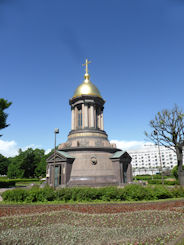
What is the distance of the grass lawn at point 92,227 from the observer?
23.1 ft

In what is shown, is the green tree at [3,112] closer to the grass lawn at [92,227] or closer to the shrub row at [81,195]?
the shrub row at [81,195]

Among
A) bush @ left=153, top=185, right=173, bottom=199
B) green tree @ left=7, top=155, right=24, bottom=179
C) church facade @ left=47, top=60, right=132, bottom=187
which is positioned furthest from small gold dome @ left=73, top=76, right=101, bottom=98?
green tree @ left=7, top=155, right=24, bottom=179

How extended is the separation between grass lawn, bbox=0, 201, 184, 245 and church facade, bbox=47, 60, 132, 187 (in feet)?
46.2

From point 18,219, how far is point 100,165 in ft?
61.5

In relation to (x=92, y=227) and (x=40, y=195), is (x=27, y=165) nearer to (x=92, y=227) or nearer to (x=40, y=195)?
(x=40, y=195)

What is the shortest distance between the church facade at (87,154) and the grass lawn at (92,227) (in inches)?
555

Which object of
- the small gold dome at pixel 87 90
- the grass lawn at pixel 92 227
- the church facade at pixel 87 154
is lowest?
the grass lawn at pixel 92 227

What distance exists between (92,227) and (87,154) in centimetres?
2001

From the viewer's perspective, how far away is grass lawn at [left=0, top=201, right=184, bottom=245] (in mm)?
7034

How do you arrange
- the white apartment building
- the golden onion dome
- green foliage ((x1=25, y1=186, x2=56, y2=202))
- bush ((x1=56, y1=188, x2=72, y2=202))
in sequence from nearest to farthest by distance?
green foliage ((x1=25, y1=186, x2=56, y2=202))
bush ((x1=56, y1=188, x2=72, y2=202))
the golden onion dome
the white apartment building

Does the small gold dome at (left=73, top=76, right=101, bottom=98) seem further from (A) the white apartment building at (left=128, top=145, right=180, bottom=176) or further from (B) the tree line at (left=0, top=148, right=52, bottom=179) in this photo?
(A) the white apartment building at (left=128, top=145, right=180, bottom=176)

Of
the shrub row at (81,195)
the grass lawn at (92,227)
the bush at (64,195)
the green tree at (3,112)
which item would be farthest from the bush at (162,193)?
the green tree at (3,112)

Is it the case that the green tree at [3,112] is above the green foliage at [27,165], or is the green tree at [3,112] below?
above

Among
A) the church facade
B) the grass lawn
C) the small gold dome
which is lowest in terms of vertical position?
the grass lawn
